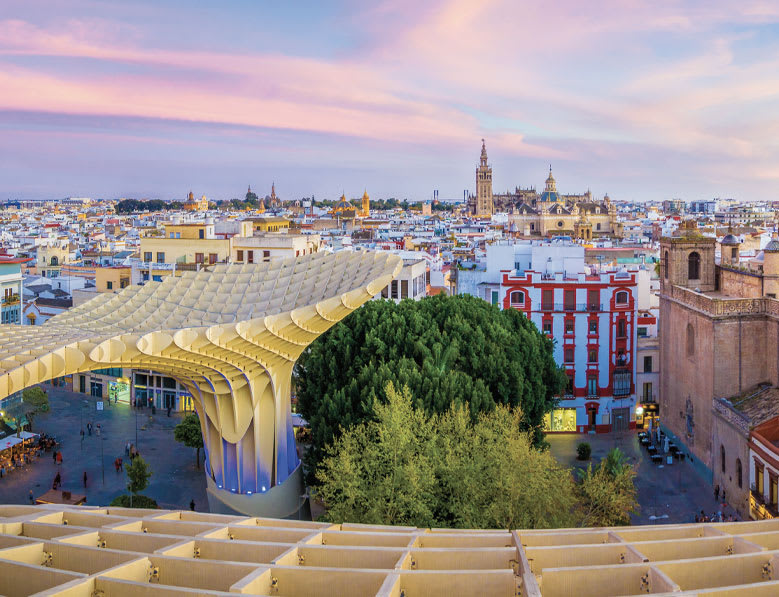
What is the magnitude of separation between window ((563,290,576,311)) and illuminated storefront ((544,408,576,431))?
212 inches

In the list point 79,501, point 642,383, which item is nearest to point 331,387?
point 79,501

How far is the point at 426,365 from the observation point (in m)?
27.8

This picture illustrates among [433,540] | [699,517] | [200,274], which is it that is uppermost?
[200,274]

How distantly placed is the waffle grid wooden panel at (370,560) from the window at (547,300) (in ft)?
94.6

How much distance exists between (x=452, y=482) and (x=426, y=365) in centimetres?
765

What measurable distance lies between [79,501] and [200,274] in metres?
9.75

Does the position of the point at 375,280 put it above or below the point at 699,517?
above

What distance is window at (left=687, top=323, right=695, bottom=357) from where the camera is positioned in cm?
3675

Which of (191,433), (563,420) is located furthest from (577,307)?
(191,433)

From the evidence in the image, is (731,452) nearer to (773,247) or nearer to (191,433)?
(773,247)

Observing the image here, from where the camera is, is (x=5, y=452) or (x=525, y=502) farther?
(x=5, y=452)

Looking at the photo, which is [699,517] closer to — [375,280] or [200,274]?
[375,280]

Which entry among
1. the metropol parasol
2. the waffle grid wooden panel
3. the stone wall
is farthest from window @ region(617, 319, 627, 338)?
the waffle grid wooden panel

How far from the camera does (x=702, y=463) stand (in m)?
34.9
